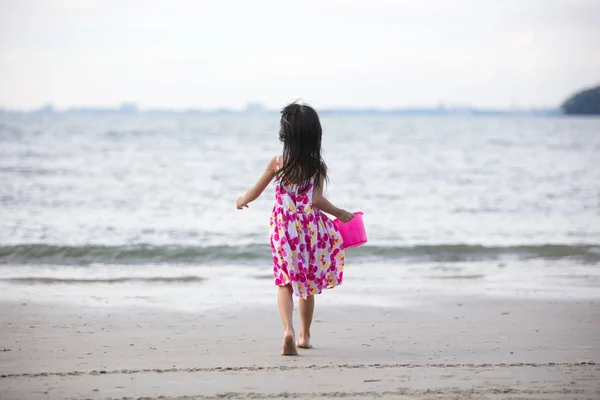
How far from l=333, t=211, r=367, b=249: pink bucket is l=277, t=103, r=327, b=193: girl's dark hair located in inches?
16.1

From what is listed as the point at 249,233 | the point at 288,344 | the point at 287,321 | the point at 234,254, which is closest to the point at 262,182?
the point at 287,321

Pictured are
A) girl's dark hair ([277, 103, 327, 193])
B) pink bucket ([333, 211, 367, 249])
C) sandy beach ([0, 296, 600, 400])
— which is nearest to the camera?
sandy beach ([0, 296, 600, 400])

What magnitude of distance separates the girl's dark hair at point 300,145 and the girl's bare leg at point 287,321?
2.34ft

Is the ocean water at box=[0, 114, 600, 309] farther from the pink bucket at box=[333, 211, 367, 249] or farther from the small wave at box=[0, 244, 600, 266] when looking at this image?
the pink bucket at box=[333, 211, 367, 249]

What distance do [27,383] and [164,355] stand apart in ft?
3.17

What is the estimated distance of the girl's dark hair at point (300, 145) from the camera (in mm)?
4641

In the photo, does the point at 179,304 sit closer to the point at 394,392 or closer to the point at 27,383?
the point at 27,383

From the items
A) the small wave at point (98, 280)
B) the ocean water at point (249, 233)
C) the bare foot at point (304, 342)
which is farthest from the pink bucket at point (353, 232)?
the small wave at point (98, 280)

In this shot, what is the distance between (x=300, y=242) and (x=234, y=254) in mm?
5311

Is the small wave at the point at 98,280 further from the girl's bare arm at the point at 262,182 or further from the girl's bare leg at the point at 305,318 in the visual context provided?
the girl's bare arm at the point at 262,182

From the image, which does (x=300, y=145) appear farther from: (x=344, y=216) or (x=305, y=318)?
(x=305, y=318)

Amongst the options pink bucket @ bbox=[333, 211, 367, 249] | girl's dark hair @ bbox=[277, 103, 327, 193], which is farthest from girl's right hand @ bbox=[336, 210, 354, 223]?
girl's dark hair @ bbox=[277, 103, 327, 193]

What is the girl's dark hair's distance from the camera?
464cm

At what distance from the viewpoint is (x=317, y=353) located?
4.79 meters
